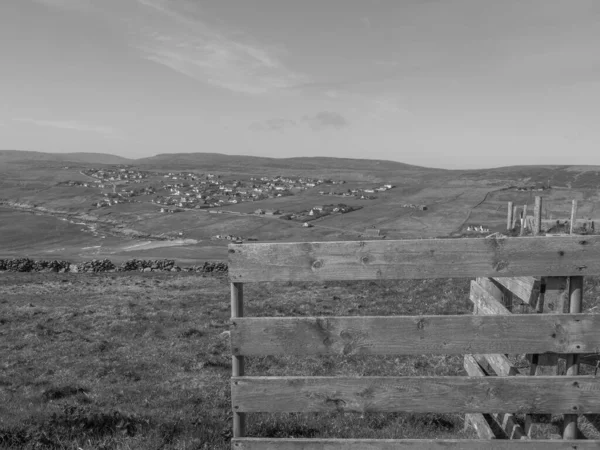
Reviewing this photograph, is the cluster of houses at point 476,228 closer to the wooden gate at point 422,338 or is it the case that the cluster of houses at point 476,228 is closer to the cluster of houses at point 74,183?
the wooden gate at point 422,338

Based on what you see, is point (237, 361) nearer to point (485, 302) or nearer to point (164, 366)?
point (485, 302)

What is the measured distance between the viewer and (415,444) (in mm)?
5191

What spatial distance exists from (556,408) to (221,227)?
286 ft

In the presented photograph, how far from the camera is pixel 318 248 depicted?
5332 mm

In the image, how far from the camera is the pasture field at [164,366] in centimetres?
688

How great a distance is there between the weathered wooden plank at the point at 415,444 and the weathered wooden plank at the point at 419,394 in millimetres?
318

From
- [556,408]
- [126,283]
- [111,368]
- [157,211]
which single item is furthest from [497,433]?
[157,211]

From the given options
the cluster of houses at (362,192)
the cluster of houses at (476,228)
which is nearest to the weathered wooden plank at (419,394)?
the cluster of houses at (476,228)

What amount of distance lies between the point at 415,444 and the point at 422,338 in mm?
1102

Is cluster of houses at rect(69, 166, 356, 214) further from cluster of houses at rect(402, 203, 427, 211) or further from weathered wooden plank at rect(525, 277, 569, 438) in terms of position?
weathered wooden plank at rect(525, 277, 569, 438)

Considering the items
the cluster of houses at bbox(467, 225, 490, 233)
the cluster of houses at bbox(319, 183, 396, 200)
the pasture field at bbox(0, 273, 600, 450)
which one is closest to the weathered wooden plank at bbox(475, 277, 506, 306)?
the pasture field at bbox(0, 273, 600, 450)

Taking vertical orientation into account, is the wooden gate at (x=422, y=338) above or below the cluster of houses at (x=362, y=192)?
above

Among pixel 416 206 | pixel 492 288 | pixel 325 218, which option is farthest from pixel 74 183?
pixel 492 288

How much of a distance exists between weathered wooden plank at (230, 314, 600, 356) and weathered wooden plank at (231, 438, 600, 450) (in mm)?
928
